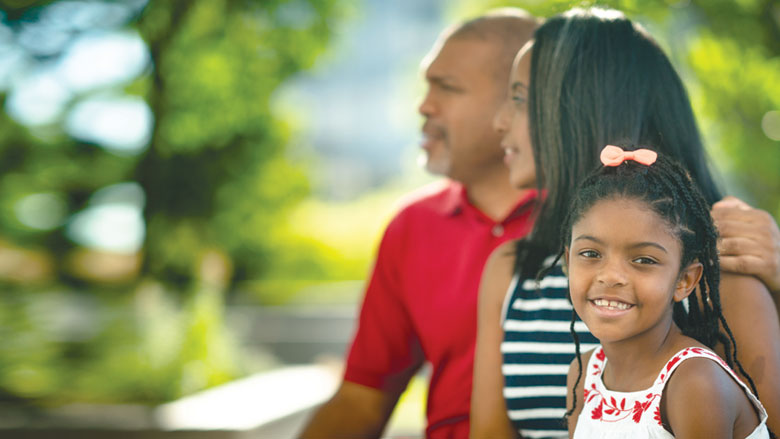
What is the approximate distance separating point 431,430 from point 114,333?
134 inches

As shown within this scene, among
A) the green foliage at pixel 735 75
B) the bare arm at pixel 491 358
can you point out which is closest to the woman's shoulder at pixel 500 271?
the bare arm at pixel 491 358

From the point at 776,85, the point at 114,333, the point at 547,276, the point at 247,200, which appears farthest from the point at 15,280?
Result: the point at 247,200

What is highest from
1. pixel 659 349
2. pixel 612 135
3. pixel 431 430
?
pixel 612 135

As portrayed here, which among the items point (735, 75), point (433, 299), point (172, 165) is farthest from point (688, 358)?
point (172, 165)

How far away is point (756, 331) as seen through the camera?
5.08 feet

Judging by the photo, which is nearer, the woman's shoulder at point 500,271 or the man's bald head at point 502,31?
the woman's shoulder at point 500,271

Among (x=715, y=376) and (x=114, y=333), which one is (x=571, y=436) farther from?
(x=114, y=333)

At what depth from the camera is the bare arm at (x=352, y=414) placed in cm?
238

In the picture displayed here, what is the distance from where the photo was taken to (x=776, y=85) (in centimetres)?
394

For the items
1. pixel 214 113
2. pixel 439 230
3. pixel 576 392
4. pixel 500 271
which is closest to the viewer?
pixel 576 392

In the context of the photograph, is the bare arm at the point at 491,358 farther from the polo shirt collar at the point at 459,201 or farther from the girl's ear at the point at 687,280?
the girl's ear at the point at 687,280

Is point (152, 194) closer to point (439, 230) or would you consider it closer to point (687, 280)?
point (439, 230)

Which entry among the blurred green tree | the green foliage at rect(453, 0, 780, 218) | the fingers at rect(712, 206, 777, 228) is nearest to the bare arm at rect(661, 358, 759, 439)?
the fingers at rect(712, 206, 777, 228)

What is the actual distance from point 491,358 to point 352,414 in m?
0.66
